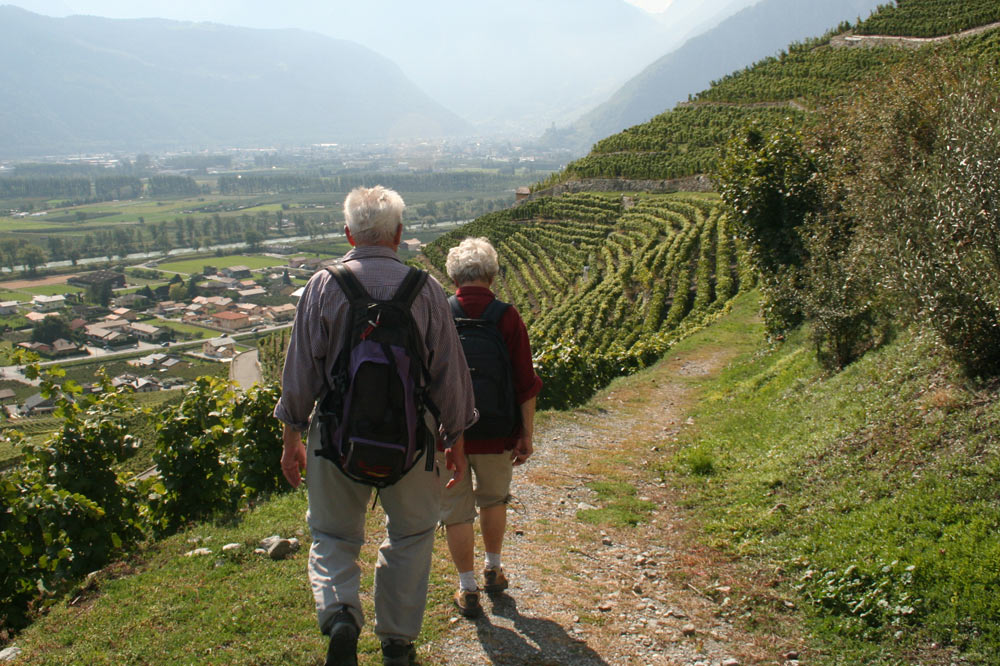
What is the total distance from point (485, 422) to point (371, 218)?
4.29ft

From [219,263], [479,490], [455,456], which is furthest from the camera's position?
[219,263]

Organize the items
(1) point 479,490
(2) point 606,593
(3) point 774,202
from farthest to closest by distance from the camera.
→ (3) point 774,202, (2) point 606,593, (1) point 479,490

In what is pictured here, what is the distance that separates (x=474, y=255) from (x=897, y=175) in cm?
719

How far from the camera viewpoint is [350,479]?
3096 mm

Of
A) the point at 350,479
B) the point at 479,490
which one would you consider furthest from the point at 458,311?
the point at 350,479

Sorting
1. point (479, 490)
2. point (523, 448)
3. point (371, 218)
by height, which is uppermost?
point (371, 218)

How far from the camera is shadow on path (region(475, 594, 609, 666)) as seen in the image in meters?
3.44

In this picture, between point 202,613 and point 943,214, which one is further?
point 943,214

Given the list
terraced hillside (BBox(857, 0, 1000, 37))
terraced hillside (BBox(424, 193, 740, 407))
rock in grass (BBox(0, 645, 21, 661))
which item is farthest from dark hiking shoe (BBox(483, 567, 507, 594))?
terraced hillside (BBox(857, 0, 1000, 37))

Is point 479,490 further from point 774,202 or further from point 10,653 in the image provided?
point 774,202

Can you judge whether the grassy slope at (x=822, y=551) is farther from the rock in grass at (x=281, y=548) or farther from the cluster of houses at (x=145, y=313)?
the cluster of houses at (x=145, y=313)

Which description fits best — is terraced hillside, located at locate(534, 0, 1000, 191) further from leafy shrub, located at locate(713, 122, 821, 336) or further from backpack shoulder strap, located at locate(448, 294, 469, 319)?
backpack shoulder strap, located at locate(448, 294, 469, 319)

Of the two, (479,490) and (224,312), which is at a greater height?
(479,490)

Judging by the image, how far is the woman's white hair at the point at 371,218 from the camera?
3.29 metres
